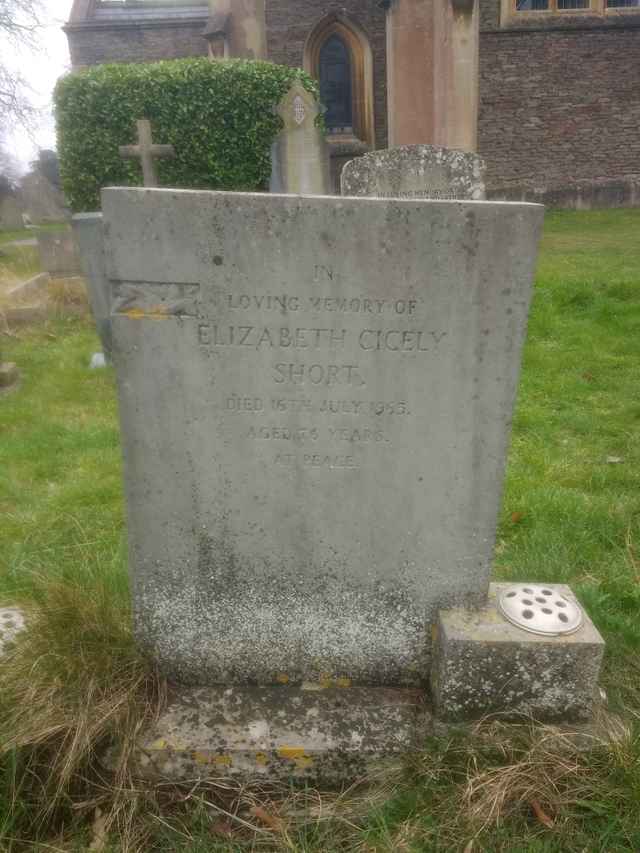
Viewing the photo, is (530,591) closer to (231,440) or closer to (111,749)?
(231,440)

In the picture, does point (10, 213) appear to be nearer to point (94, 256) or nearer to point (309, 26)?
point (309, 26)

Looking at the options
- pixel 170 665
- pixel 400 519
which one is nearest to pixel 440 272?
pixel 400 519

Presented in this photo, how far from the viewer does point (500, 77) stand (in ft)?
50.1

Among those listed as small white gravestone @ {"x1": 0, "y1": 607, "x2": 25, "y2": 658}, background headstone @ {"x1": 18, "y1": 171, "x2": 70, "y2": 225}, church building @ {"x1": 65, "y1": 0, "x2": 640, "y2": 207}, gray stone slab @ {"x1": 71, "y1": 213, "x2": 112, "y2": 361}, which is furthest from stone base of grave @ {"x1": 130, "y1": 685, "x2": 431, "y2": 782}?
background headstone @ {"x1": 18, "y1": 171, "x2": 70, "y2": 225}

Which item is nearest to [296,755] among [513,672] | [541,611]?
[513,672]

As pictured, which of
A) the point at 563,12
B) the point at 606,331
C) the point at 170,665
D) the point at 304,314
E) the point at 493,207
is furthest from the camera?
the point at 563,12

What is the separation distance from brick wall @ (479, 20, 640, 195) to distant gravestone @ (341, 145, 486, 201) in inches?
423

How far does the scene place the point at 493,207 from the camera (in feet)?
6.01

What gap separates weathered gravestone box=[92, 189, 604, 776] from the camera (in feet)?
6.16

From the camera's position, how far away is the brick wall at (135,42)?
1983 centimetres

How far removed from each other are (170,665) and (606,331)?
18.6ft

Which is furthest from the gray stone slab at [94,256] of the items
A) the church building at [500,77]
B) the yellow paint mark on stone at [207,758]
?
the church building at [500,77]

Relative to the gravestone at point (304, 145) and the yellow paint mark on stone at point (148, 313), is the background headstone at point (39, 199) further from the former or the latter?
the yellow paint mark on stone at point (148, 313)

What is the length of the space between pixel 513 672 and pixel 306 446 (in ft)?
3.27
